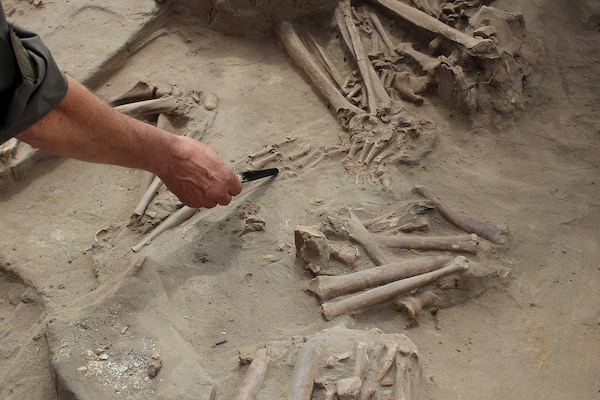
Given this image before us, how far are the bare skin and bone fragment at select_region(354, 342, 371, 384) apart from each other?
1.12 meters

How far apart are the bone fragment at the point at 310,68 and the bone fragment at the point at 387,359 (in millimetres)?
2138

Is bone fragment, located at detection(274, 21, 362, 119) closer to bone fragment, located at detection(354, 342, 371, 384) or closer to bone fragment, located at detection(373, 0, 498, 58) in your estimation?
bone fragment, located at detection(373, 0, 498, 58)

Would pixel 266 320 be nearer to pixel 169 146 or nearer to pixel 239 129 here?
pixel 169 146

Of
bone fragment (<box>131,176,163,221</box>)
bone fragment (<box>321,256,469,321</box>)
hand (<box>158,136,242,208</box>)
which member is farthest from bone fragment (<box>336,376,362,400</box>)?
bone fragment (<box>131,176,163,221</box>)

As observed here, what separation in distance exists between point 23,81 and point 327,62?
3232mm

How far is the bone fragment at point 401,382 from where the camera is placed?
1977 mm

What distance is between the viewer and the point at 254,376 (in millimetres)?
2006

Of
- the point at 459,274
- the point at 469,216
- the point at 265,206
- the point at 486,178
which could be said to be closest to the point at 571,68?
the point at 486,178

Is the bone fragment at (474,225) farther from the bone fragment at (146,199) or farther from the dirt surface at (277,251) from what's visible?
the bone fragment at (146,199)

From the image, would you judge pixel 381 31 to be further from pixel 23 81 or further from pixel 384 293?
pixel 23 81

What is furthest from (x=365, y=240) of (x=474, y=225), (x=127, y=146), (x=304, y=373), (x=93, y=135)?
(x=93, y=135)

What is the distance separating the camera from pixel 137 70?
4383mm

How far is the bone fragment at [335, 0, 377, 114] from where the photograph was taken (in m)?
3.88

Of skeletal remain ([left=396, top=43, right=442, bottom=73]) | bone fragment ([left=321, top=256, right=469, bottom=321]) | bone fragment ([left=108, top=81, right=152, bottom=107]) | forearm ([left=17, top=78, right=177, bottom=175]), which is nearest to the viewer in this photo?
forearm ([left=17, top=78, right=177, bottom=175])
